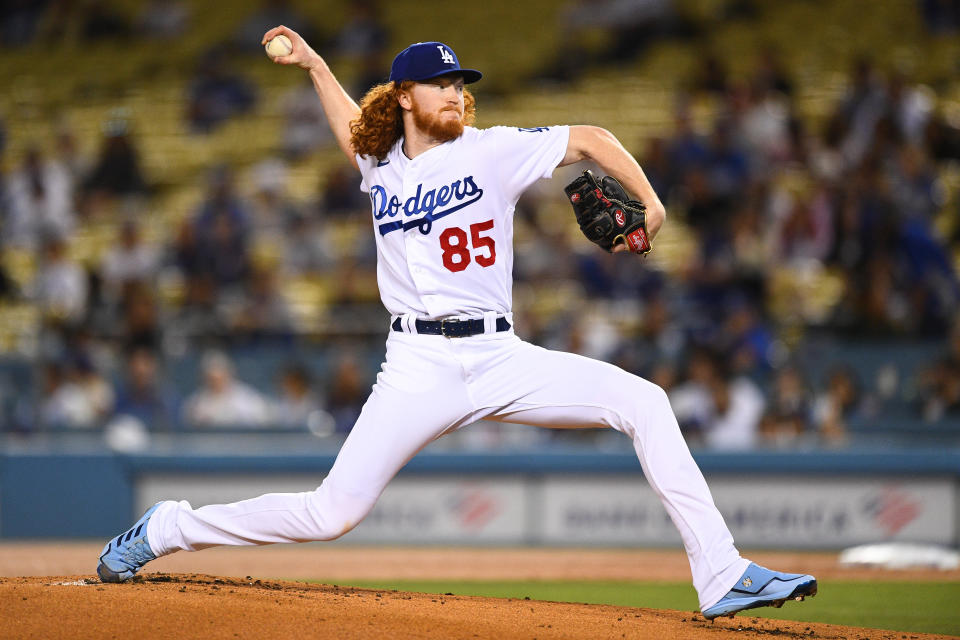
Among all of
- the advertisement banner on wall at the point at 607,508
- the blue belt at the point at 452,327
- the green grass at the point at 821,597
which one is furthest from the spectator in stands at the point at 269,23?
the blue belt at the point at 452,327

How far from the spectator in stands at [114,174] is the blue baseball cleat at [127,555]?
8.43 metres

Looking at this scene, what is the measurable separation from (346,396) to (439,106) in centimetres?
568

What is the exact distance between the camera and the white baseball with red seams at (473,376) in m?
4.15

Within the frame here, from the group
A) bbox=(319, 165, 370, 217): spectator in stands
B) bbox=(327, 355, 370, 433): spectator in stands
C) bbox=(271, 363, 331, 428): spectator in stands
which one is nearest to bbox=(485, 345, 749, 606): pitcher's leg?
bbox=(327, 355, 370, 433): spectator in stands

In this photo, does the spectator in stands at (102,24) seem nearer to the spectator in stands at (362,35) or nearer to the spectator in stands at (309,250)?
the spectator in stands at (362,35)

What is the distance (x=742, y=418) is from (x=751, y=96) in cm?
386

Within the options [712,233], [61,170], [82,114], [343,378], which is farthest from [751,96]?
[82,114]

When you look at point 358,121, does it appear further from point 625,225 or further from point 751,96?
point 751,96

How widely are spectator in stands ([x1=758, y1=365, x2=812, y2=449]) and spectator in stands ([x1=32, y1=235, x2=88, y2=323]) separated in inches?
220

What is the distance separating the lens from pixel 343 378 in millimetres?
9695

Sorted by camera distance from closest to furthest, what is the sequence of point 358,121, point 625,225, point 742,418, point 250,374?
point 625,225 < point 358,121 < point 742,418 < point 250,374

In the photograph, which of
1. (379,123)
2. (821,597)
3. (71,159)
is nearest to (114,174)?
(71,159)

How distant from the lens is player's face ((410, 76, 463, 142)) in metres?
4.27

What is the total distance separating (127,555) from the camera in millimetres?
4496
